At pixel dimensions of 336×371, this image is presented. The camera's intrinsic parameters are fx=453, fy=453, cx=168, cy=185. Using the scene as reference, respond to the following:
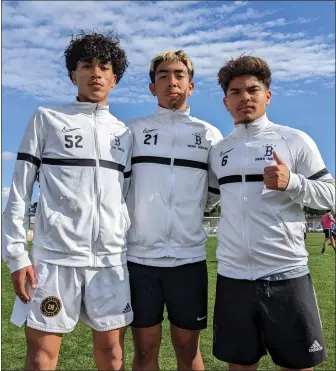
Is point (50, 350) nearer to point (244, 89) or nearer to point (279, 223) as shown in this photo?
point (279, 223)

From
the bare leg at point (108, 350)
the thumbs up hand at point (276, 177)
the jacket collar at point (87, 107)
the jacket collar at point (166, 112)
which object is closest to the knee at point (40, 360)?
the bare leg at point (108, 350)

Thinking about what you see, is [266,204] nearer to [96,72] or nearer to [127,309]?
[127,309]

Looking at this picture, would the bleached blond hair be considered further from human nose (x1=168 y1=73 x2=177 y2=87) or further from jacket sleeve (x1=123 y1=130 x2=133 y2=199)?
jacket sleeve (x1=123 y1=130 x2=133 y2=199)

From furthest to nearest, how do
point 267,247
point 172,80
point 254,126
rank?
1. point 172,80
2. point 254,126
3. point 267,247

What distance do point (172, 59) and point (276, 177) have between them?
1307 mm

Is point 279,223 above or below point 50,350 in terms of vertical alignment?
above

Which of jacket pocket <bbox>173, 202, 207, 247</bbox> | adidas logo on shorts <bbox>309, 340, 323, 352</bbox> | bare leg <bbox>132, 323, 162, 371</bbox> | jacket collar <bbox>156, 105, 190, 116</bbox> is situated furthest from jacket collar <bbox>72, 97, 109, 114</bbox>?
adidas logo on shorts <bbox>309, 340, 323, 352</bbox>

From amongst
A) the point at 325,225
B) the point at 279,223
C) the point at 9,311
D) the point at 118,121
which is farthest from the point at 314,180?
the point at 325,225

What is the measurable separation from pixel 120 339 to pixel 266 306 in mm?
1006

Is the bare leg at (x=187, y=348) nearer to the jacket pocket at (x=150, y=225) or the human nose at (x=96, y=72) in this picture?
the jacket pocket at (x=150, y=225)

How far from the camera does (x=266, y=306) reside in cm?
301

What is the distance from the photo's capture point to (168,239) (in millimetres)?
3309

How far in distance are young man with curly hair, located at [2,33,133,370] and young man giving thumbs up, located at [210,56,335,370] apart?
72 cm

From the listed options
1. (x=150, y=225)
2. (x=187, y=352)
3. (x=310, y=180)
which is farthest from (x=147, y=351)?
(x=310, y=180)
